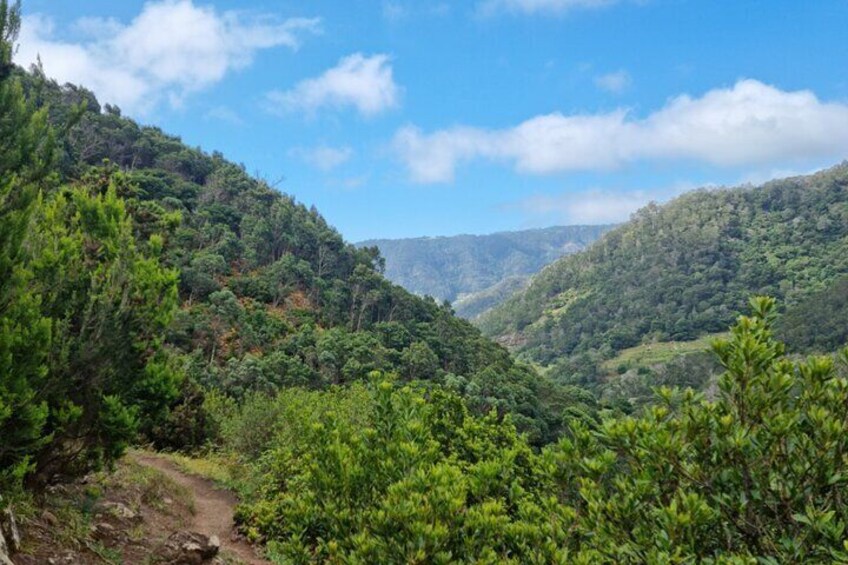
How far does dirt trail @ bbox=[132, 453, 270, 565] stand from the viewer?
11.7 meters

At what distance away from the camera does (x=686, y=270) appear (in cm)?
14900

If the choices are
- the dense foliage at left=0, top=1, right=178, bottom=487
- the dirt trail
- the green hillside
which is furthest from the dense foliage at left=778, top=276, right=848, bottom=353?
the dense foliage at left=0, top=1, right=178, bottom=487

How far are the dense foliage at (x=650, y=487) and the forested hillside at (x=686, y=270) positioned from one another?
418 feet

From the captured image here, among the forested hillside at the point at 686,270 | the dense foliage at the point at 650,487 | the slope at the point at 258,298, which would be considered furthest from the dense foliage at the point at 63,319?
the forested hillside at the point at 686,270

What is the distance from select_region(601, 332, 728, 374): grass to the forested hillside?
268cm

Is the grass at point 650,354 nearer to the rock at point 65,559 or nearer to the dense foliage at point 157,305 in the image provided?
the dense foliage at point 157,305

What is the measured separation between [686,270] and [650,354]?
41.4 meters

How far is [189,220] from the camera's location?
56.2m

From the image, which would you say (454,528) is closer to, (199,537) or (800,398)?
(800,398)

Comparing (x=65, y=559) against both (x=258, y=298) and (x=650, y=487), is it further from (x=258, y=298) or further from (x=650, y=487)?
(x=258, y=298)

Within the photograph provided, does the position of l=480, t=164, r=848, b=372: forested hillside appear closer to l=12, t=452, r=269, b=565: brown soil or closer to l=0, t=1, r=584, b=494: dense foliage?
l=0, t=1, r=584, b=494: dense foliage

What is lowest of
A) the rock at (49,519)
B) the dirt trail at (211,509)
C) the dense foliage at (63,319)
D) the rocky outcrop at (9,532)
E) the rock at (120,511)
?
the dirt trail at (211,509)

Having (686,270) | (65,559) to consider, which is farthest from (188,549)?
(686,270)

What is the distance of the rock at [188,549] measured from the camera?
8758mm
